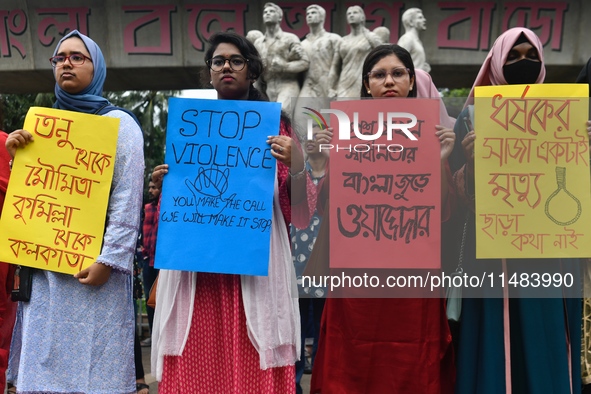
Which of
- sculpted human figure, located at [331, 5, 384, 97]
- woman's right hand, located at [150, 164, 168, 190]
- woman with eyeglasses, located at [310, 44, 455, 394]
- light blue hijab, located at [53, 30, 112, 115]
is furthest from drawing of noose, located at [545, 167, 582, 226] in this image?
sculpted human figure, located at [331, 5, 384, 97]

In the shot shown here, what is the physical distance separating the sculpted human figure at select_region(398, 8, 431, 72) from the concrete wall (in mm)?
1147

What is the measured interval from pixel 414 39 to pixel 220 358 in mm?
7501

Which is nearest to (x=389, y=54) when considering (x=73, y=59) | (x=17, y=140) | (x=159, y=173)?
(x=159, y=173)

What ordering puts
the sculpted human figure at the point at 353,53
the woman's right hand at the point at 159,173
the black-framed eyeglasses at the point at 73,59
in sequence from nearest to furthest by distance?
1. the woman's right hand at the point at 159,173
2. the black-framed eyeglasses at the point at 73,59
3. the sculpted human figure at the point at 353,53

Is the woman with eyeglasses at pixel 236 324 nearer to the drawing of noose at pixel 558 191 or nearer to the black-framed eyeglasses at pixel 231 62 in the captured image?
the black-framed eyeglasses at pixel 231 62

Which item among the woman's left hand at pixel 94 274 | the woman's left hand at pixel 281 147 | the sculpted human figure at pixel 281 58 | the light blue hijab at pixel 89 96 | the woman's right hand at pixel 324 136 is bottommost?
the woman's left hand at pixel 94 274

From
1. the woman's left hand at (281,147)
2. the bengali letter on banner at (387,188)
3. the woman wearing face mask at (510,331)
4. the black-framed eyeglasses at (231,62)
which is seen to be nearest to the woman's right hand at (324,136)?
the bengali letter on banner at (387,188)

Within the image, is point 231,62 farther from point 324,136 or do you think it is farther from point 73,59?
point 73,59

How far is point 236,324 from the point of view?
2988 mm

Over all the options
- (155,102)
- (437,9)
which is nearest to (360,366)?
(437,9)

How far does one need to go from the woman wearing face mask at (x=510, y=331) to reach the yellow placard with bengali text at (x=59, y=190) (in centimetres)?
148

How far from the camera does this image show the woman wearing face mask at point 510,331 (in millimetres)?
3047

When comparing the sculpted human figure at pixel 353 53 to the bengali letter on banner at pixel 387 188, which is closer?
the bengali letter on banner at pixel 387 188

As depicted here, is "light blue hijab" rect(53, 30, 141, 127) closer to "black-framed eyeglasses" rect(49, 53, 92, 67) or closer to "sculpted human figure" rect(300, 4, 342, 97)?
"black-framed eyeglasses" rect(49, 53, 92, 67)
